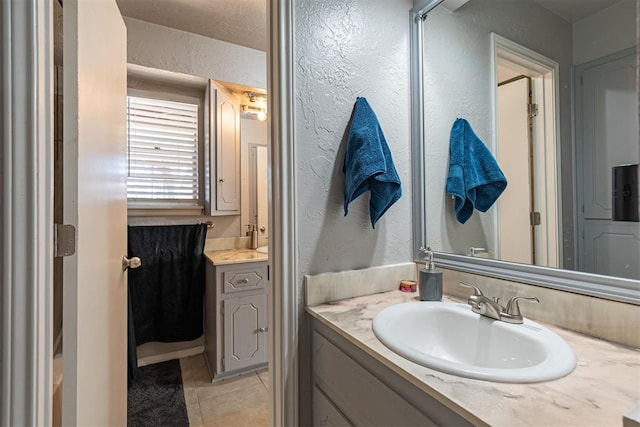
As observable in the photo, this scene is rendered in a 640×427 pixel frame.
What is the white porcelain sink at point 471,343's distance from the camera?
1.88 feet

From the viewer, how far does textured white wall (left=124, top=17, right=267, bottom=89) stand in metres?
1.92

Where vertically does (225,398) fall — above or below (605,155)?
below

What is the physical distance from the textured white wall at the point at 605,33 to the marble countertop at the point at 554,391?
2.42ft

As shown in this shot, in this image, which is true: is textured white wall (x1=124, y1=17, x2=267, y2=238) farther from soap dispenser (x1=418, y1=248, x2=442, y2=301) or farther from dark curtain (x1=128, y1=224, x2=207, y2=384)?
soap dispenser (x1=418, y1=248, x2=442, y2=301)

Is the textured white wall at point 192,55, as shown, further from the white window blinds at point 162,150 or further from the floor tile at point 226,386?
the floor tile at point 226,386

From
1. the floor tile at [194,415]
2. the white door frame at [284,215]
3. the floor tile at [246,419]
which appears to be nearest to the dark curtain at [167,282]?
the floor tile at [194,415]

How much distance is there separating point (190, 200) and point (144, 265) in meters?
0.54

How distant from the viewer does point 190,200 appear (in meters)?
2.18

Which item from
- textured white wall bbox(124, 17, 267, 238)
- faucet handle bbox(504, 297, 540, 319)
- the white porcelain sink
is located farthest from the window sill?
faucet handle bbox(504, 297, 540, 319)

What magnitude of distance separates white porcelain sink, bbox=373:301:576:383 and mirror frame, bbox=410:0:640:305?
146 millimetres

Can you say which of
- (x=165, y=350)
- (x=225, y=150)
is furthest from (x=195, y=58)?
(x=165, y=350)

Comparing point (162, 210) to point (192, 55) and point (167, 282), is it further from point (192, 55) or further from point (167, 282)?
point (192, 55)

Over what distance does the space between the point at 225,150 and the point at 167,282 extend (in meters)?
1.03

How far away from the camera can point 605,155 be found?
30.1 inches
